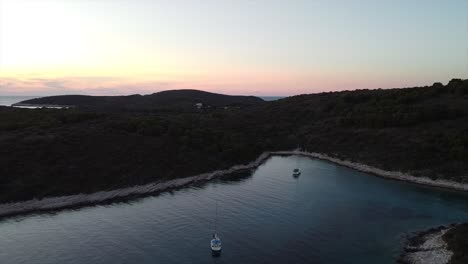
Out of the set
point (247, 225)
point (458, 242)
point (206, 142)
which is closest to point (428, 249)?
point (458, 242)

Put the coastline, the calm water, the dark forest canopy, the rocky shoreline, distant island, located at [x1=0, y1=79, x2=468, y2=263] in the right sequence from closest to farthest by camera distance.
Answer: the rocky shoreline < the calm water < the coastline < distant island, located at [x1=0, y1=79, x2=468, y2=263] < the dark forest canopy

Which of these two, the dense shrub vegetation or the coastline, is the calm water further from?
the dense shrub vegetation

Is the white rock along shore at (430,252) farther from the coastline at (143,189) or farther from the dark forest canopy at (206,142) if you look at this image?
the dark forest canopy at (206,142)

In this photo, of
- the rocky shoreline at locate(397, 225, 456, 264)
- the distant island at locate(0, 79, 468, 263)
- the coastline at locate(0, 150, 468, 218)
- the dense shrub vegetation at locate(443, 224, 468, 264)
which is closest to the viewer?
the dense shrub vegetation at locate(443, 224, 468, 264)

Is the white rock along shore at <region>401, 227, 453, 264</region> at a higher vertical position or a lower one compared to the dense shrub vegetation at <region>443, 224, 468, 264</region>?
lower

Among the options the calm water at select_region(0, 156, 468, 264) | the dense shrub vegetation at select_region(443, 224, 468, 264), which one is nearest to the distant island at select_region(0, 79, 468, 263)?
the dense shrub vegetation at select_region(443, 224, 468, 264)

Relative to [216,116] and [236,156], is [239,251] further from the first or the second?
[216,116]
